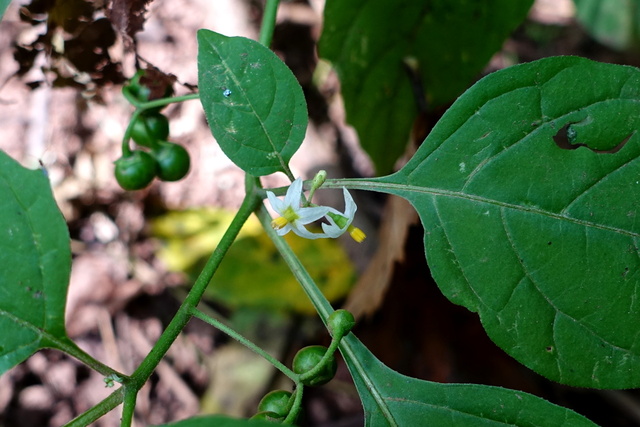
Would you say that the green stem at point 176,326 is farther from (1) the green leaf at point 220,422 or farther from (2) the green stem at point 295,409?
(1) the green leaf at point 220,422

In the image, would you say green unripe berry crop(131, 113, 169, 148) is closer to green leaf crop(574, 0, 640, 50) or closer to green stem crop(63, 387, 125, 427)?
green stem crop(63, 387, 125, 427)

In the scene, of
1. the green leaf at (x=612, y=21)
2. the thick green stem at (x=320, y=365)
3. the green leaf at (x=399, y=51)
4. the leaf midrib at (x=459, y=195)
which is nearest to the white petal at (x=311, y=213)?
the leaf midrib at (x=459, y=195)

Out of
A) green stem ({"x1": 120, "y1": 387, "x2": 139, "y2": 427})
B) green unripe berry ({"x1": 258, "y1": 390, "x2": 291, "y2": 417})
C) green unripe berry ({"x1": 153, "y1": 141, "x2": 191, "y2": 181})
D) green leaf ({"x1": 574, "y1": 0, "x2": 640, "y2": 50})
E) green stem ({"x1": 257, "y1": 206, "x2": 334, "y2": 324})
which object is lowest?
green stem ({"x1": 120, "y1": 387, "x2": 139, "y2": 427})

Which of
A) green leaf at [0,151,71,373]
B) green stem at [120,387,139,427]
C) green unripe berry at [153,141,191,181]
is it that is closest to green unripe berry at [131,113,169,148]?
green unripe berry at [153,141,191,181]

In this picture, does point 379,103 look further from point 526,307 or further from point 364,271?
point 526,307

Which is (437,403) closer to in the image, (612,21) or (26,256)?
(26,256)

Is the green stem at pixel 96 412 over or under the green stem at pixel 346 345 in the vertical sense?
under

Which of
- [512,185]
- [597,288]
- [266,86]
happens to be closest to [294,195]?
[266,86]
